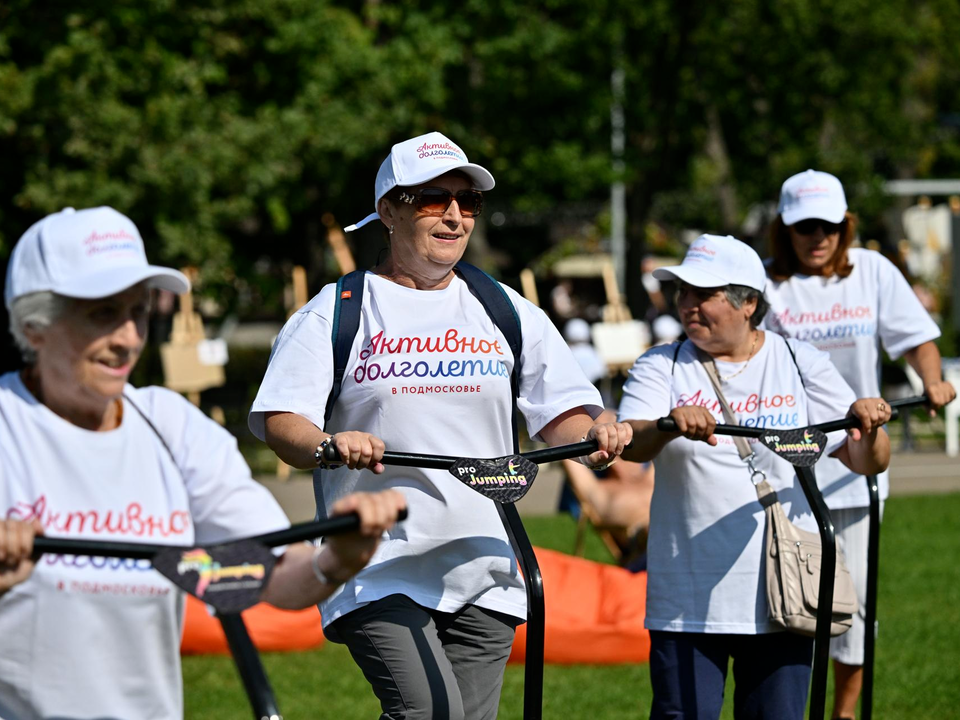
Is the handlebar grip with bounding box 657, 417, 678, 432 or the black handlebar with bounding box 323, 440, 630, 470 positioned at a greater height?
the handlebar grip with bounding box 657, 417, 678, 432

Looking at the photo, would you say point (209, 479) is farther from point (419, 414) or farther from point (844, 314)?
point (844, 314)

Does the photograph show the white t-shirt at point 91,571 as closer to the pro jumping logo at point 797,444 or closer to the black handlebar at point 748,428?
the black handlebar at point 748,428

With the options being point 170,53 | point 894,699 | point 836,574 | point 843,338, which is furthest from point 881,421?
point 170,53

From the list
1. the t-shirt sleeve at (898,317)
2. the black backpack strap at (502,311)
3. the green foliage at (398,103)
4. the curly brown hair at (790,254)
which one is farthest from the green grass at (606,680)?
the green foliage at (398,103)

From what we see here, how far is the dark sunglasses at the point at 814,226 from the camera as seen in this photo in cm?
639

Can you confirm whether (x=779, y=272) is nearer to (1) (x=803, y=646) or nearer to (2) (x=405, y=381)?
(1) (x=803, y=646)

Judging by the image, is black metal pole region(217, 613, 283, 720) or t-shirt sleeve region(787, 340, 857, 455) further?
t-shirt sleeve region(787, 340, 857, 455)

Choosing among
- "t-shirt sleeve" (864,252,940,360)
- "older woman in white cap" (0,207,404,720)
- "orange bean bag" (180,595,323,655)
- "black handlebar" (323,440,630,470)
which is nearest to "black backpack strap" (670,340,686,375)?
"black handlebar" (323,440,630,470)

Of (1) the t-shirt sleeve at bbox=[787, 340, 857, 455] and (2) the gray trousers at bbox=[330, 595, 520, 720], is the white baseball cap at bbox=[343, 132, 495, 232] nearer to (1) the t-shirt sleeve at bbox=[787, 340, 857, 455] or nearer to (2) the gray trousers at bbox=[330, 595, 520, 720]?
(2) the gray trousers at bbox=[330, 595, 520, 720]

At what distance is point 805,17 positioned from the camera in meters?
27.7

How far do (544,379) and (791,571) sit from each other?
1.06 m

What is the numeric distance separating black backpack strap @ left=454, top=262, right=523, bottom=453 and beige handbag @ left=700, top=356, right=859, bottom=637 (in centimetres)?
79

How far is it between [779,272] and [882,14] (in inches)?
969

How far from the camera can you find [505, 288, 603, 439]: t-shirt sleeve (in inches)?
181
